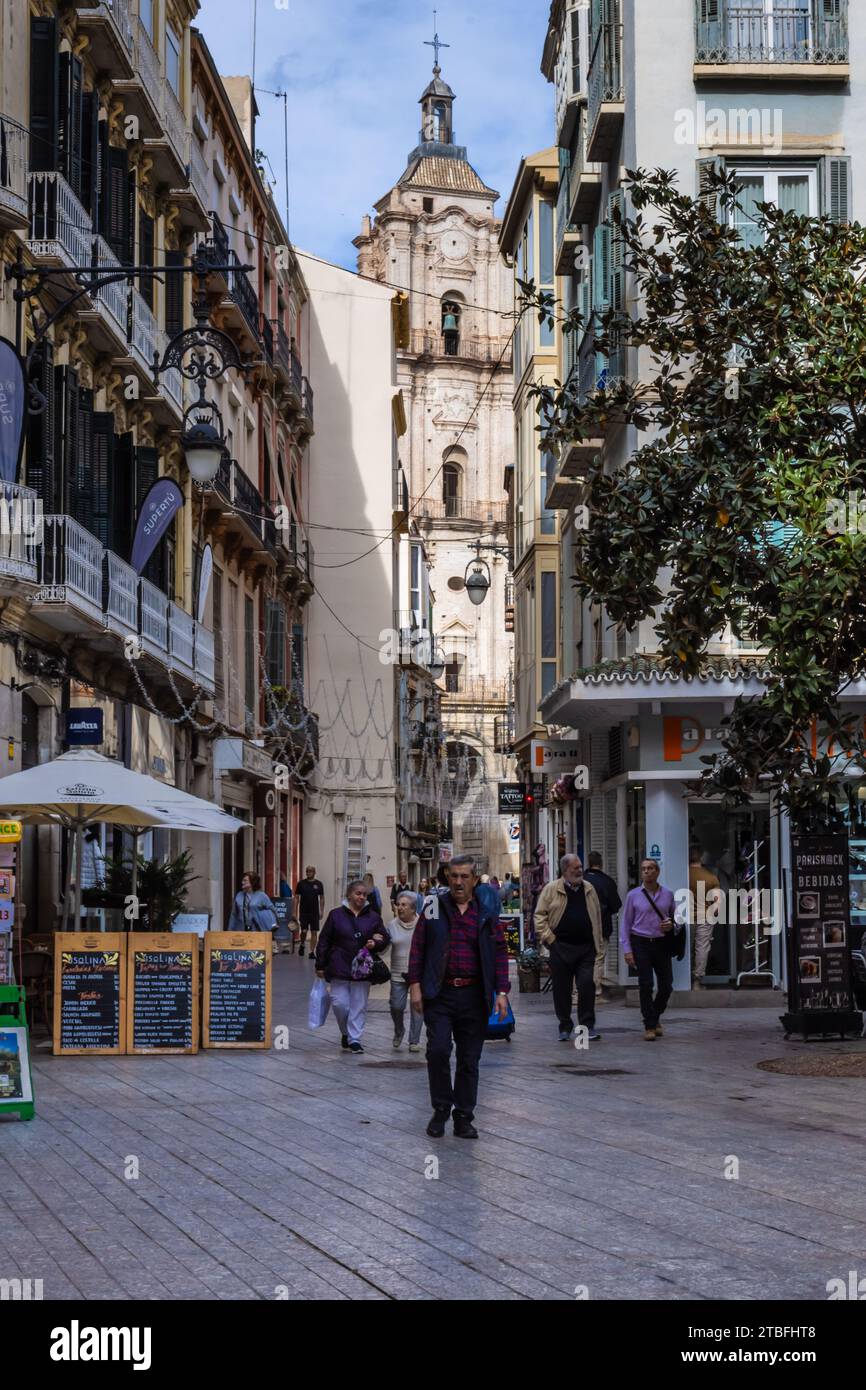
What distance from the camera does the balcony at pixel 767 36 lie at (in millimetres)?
24422

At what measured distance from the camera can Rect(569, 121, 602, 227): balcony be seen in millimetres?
27797

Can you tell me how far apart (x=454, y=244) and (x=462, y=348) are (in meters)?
4.63

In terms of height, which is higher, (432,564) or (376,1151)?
(432,564)

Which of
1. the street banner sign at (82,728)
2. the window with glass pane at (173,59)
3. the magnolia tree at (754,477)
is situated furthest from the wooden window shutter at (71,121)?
the magnolia tree at (754,477)

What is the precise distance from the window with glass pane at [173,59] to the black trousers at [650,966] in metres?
17.2

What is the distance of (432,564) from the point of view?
81500 millimetres

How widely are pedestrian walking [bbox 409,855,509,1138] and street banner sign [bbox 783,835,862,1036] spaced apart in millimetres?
6031

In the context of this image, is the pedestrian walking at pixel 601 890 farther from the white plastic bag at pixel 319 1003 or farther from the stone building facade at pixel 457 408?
the stone building facade at pixel 457 408

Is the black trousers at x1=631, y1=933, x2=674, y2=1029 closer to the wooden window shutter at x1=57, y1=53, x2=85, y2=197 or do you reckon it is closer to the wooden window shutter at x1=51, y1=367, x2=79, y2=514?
the wooden window shutter at x1=51, y1=367, x2=79, y2=514

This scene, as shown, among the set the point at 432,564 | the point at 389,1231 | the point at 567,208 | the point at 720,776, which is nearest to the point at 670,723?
the point at 720,776

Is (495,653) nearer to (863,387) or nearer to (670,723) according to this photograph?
(670,723)

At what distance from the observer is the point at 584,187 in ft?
92.2

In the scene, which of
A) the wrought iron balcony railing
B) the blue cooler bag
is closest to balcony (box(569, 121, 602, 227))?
the wrought iron balcony railing
